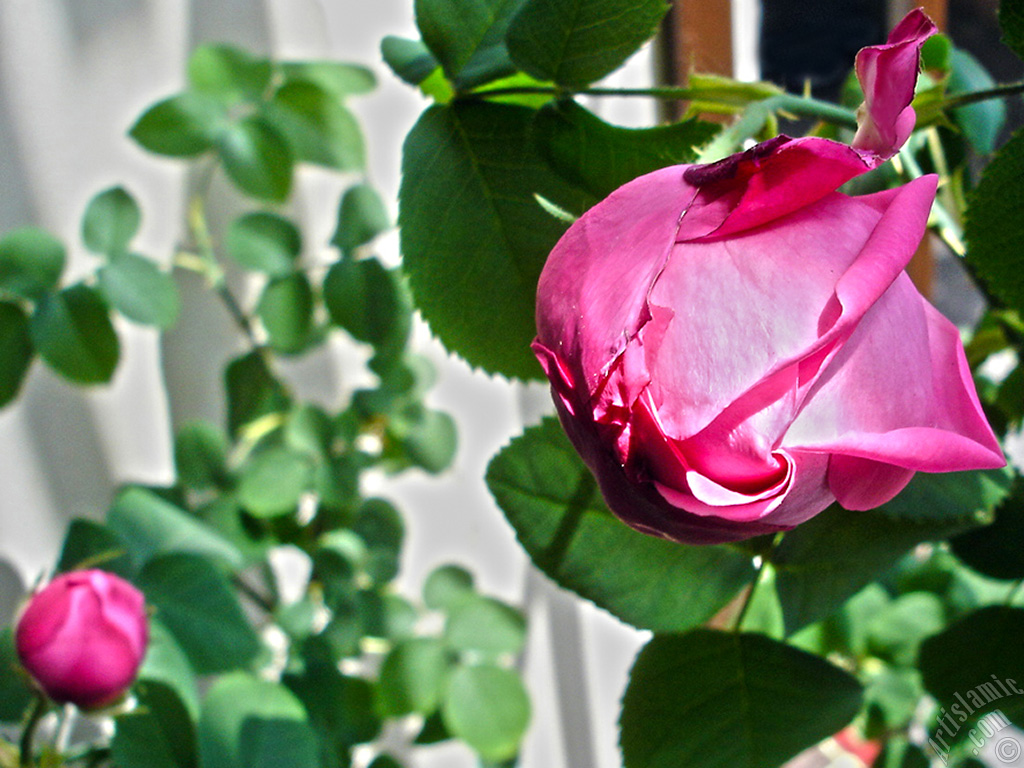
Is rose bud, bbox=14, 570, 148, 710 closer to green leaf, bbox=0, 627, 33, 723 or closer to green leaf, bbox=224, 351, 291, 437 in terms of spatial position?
green leaf, bbox=0, 627, 33, 723

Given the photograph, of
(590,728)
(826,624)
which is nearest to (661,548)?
(826,624)

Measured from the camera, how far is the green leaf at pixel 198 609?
374 mm

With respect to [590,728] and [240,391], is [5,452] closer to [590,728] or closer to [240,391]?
[240,391]

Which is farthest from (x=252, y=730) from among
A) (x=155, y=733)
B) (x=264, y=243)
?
(x=264, y=243)

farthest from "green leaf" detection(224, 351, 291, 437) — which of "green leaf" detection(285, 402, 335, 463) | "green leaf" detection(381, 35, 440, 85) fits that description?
"green leaf" detection(381, 35, 440, 85)

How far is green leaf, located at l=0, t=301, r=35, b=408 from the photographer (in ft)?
1.35

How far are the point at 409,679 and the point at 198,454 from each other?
0.64ft

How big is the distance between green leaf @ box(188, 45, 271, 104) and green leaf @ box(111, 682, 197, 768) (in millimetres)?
322

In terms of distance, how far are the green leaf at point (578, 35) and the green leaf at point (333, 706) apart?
37 centimetres

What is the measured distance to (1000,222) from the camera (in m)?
0.19

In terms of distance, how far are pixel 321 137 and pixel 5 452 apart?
257 mm

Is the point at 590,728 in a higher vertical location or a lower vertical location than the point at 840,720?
lower

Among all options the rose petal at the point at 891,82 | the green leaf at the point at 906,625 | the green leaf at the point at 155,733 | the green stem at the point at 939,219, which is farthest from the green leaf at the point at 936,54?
the green leaf at the point at 155,733

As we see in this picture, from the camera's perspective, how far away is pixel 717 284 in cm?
13
